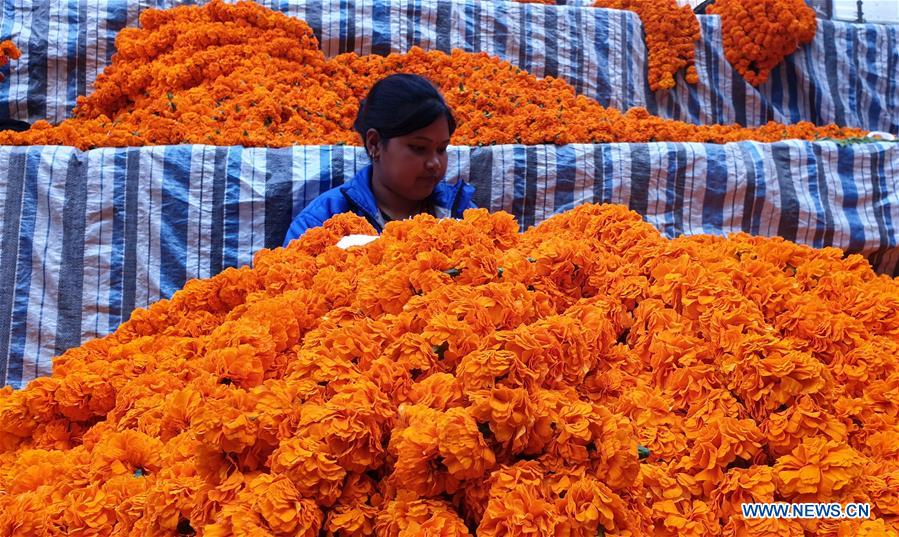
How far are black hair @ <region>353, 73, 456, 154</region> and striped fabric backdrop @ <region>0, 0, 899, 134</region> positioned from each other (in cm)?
238

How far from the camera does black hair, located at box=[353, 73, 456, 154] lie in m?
2.68

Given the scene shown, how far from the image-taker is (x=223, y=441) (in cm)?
112

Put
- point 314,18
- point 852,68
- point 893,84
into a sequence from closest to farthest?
point 314,18 → point 852,68 → point 893,84

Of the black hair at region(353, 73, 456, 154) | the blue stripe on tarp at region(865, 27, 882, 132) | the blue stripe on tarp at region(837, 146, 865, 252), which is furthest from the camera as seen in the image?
the blue stripe on tarp at region(865, 27, 882, 132)

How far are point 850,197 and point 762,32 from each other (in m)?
2.79

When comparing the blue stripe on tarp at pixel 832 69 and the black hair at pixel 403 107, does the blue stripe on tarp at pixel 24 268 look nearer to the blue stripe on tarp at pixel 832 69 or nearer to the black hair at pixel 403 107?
the black hair at pixel 403 107

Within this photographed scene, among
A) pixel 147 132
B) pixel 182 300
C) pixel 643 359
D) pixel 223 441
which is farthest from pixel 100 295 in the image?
pixel 643 359

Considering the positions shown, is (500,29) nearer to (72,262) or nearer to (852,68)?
(72,262)

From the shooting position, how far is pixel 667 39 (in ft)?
19.5

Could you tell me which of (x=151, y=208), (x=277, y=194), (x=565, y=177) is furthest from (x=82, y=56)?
(x=565, y=177)

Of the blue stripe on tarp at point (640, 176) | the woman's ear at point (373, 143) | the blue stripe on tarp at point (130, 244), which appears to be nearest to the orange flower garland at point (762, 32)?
the blue stripe on tarp at point (640, 176)

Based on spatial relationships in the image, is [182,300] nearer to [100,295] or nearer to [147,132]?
[100,295]

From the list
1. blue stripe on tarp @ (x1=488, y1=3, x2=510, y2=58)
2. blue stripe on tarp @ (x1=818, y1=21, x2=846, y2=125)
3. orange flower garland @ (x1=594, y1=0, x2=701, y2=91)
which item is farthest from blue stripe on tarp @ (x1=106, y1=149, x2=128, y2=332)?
blue stripe on tarp @ (x1=818, y1=21, x2=846, y2=125)

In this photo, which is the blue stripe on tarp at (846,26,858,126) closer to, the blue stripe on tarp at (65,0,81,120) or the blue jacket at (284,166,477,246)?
the blue jacket at (284,166,477,246)
